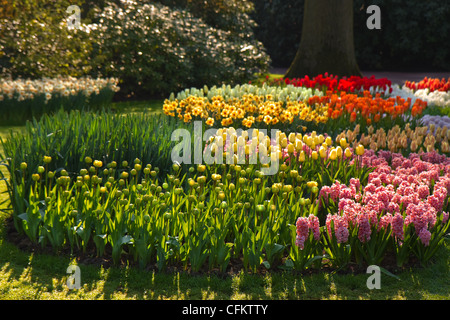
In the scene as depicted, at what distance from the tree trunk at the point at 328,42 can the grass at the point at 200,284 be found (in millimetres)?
9595

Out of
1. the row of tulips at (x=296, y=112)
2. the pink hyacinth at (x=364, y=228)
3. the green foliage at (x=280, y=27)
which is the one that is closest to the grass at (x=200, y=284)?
the pink hyacinth at (x=364, y=228)

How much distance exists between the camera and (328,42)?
1298 centimetres

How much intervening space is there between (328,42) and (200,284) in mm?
10554

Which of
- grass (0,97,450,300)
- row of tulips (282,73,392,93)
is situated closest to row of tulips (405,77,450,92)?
row of tulips (282,73,392,93)

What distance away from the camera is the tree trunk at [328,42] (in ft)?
42.2

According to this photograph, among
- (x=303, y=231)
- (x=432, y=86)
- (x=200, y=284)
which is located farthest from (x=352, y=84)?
(x=200, y=284)

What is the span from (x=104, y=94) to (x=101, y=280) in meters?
7.13

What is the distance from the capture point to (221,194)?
12.7 feet

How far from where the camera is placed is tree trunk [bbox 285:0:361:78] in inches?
507

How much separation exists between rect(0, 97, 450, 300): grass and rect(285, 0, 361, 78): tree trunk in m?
9.60

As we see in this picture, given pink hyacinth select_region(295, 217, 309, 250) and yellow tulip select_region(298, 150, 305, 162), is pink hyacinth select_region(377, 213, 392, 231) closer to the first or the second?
pink hyacinth select_region(295, 217, 309, 250)

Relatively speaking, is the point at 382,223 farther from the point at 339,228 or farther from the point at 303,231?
the point at 303,231

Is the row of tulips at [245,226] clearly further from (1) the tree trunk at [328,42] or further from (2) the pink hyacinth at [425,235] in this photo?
(1) the tree trunk at [328,42]

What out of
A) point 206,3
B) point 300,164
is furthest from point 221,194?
point 206,3
